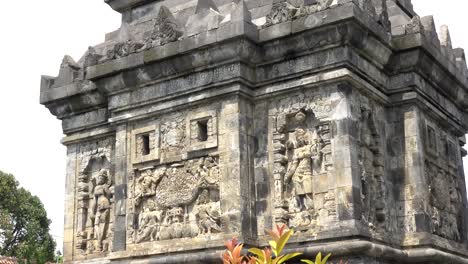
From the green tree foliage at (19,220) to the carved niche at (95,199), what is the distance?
1195 inches

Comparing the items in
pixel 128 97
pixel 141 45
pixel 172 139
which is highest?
pixel 141 45

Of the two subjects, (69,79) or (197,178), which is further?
(69,79)

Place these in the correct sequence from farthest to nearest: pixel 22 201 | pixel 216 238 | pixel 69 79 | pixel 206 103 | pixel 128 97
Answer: pixel 22 201, pixel 69 79, pixel 128 97, pixel 206 103, pixel 216 238

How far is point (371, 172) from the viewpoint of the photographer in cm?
1278

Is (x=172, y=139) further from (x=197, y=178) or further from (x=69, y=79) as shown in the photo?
(x=69, y=79)

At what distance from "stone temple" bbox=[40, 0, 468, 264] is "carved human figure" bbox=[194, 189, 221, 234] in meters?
0.02

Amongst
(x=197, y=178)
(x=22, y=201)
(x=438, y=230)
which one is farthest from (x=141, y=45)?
(x=22, y=201)

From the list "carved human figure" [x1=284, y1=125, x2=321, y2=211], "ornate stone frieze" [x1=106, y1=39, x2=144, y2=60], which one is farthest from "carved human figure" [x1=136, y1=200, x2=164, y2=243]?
"ornate stone frieze" [x1=106, y1=39, x2=144, y2=60]

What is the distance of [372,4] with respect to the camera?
13.1 meters

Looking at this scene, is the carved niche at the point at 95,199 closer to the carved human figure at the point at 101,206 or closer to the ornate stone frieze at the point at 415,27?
the carved human figure at the point at 101,206

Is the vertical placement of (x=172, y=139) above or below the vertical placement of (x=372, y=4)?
below

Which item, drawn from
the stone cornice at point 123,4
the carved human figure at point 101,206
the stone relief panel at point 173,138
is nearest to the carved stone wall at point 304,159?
the stone relief panel at point 173,138

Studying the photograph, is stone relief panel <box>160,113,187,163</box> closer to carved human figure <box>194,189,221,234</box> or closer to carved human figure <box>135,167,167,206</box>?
carved human figure <box>135,167,167,206</box>

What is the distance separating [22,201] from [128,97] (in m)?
34.4
